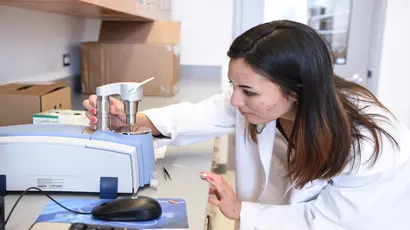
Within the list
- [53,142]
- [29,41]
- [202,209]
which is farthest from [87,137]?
[29,41]

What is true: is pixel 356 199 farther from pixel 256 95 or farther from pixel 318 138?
pixel 256 95

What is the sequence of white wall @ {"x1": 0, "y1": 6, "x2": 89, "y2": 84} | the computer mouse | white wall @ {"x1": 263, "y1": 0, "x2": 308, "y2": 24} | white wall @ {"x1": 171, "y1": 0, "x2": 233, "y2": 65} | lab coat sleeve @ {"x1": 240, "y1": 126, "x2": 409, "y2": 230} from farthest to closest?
1. white wall @ {"x1": 263, "y1": 0, "x2": 308, "y2": 24}
2. white wall @ {"x1": 171, "y1": 0, "x2": 233, "y2": 65}
3. white wall @ {"x1": 0, "y1": 6, "x2": 89, "y2": 84}
4. lab coat sleeve @ {"x1": 240, "y1": 126, "x2": 409, "y2": 230}
5. the computer mouse

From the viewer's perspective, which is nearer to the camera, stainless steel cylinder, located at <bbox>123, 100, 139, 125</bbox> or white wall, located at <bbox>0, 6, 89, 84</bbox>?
stainless steel cylinder, located at <bbox>123, 100, 139, 125</bbox>

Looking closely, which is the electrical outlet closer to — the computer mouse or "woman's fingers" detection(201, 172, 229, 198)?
"woman's fingers" detection(201, 172, 229, 198)

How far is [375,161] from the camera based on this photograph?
86cm

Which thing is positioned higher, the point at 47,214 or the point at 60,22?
the point at 60,22

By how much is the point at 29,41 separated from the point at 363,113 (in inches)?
55.3

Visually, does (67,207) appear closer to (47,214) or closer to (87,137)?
(47,214)

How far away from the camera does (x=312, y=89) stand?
897mm

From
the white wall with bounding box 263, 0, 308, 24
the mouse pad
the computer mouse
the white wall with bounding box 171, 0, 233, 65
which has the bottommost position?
the mouse pad

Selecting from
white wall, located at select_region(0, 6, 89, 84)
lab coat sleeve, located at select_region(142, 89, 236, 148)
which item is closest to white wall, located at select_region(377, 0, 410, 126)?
lab coat sleeve, located at select_region(142, 89, 236, 148)

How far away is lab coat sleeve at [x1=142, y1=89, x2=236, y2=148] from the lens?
1188 mm

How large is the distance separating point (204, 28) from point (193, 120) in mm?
1755

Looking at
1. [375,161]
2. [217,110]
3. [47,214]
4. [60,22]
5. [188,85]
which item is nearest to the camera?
[47,214]
